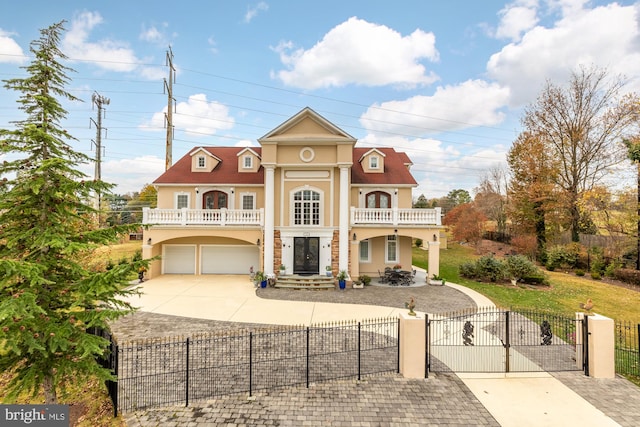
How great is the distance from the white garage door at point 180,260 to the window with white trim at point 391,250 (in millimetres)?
14147

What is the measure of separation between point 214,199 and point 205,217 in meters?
2.51

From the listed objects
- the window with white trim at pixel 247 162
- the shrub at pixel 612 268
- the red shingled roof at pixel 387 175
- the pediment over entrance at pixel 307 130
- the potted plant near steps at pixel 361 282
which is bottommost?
the potted plant near steps at pixel 361 282

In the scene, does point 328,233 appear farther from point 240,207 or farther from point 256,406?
point 256,406

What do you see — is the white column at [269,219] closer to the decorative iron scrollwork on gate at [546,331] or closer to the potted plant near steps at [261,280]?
the potted plant near steps at [261,280]

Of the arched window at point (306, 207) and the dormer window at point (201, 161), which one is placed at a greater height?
the dormer window at point (201, 161)

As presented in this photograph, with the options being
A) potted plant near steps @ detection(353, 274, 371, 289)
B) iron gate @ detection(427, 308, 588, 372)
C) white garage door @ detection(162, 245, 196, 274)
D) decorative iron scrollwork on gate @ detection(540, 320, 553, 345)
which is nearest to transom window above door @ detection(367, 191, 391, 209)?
potted plant near steps @ detection(353, 274, 371, 289)

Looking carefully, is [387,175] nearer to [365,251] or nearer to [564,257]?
[365,251]

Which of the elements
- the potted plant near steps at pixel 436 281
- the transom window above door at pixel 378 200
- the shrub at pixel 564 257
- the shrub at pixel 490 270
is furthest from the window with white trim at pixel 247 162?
the shrub at pixel 564 257

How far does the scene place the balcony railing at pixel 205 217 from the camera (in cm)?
1973

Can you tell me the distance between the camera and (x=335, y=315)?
43.2 feet

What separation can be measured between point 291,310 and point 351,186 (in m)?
10.3

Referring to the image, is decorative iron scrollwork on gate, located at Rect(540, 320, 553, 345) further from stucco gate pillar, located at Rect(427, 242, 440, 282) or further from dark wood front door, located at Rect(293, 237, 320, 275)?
dark wood front door, located at Rect(293, 237, 320, 275)

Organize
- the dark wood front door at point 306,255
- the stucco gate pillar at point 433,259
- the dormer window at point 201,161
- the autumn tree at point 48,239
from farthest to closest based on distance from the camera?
1. the dormer window at point 201,161
2. the dark wood front door at point 306,255
3. the stucco gate pillar at point 433,259
4. the autumn tree at point 48,239

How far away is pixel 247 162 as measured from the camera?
22.8 meters
